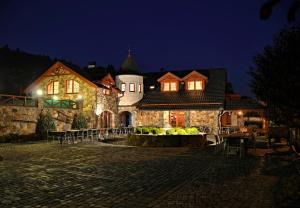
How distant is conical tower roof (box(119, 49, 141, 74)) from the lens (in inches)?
1296

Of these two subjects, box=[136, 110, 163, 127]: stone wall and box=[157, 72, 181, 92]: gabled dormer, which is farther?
box=[157, 72, 181, 92]: gabled dormer

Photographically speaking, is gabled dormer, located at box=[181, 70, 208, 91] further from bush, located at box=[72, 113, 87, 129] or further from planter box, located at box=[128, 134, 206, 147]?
planter box, located at box=[128, 134, 206, 147]

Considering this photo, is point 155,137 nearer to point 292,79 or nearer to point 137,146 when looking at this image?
point 137,146

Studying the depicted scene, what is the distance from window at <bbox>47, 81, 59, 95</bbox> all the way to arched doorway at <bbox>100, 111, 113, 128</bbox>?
16.7ft

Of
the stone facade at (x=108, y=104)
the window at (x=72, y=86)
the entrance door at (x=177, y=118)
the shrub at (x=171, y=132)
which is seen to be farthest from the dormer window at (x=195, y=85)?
the shrub at (x=171, y=132)

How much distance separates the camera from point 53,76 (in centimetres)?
2995

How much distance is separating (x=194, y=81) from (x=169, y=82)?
2.69m

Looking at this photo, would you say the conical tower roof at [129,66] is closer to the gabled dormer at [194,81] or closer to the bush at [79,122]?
the gabled dormer at [194,81]

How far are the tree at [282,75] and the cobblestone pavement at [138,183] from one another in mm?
2676

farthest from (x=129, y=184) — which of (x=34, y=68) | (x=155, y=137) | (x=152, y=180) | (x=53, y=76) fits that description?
(x=34, y=68)

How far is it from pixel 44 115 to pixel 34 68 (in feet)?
135

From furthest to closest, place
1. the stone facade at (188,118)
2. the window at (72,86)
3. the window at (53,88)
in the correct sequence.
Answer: the window at (53,88)
the window at (72,86)
the stone facade at (188,118)

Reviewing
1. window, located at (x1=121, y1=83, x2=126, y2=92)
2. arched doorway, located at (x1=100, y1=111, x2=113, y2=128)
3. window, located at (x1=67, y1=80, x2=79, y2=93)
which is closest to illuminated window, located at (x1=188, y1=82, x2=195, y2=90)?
window, located at (x1=121, y1=83, x2=126, y2=92)

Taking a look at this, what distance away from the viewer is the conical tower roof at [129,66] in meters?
32.9
